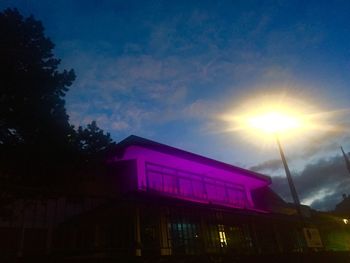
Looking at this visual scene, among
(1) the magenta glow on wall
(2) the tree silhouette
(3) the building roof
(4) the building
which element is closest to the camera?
(2) the tree silhouette

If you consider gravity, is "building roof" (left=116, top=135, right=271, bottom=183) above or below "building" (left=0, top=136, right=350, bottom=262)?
above

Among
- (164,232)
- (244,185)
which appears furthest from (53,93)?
(244,185)

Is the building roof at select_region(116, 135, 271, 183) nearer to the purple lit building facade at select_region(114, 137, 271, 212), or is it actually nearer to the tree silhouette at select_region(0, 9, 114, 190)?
the purple lit building facade at select_region(114, 137, 271, 212)

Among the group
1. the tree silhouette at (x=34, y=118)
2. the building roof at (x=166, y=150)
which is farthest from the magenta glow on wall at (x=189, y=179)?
the tree silhouette at (x=34, y=118)

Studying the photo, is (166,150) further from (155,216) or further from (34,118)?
(34,118)

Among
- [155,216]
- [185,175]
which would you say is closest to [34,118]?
[155,216]

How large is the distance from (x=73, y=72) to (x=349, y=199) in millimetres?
74229

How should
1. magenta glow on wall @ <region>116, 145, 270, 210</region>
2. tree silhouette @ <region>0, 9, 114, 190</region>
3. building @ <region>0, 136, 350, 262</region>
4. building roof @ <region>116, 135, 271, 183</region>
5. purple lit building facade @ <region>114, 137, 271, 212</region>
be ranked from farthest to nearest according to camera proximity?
magenta glow on wall @ <region>116, 145, 270, 210</region> → purple lit building facade @ <region>114, 137, 271, 212</region> → building roof @ <region>116, 135, 271, 183</region> → building @ <region>0, 136, 350, 262</region> → tree silhouette @ <region>0, 9, 114, 190</region>

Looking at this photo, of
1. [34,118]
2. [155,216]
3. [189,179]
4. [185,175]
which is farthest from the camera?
[189,179]

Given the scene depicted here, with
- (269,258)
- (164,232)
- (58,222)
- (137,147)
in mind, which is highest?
(137,147)

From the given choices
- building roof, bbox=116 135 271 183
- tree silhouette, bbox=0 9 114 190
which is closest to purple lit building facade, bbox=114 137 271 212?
building roof, bbox=116 135 271 183

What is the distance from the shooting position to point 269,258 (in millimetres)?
6809

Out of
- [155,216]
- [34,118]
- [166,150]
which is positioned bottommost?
[155,216]

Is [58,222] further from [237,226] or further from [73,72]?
[237,226]
